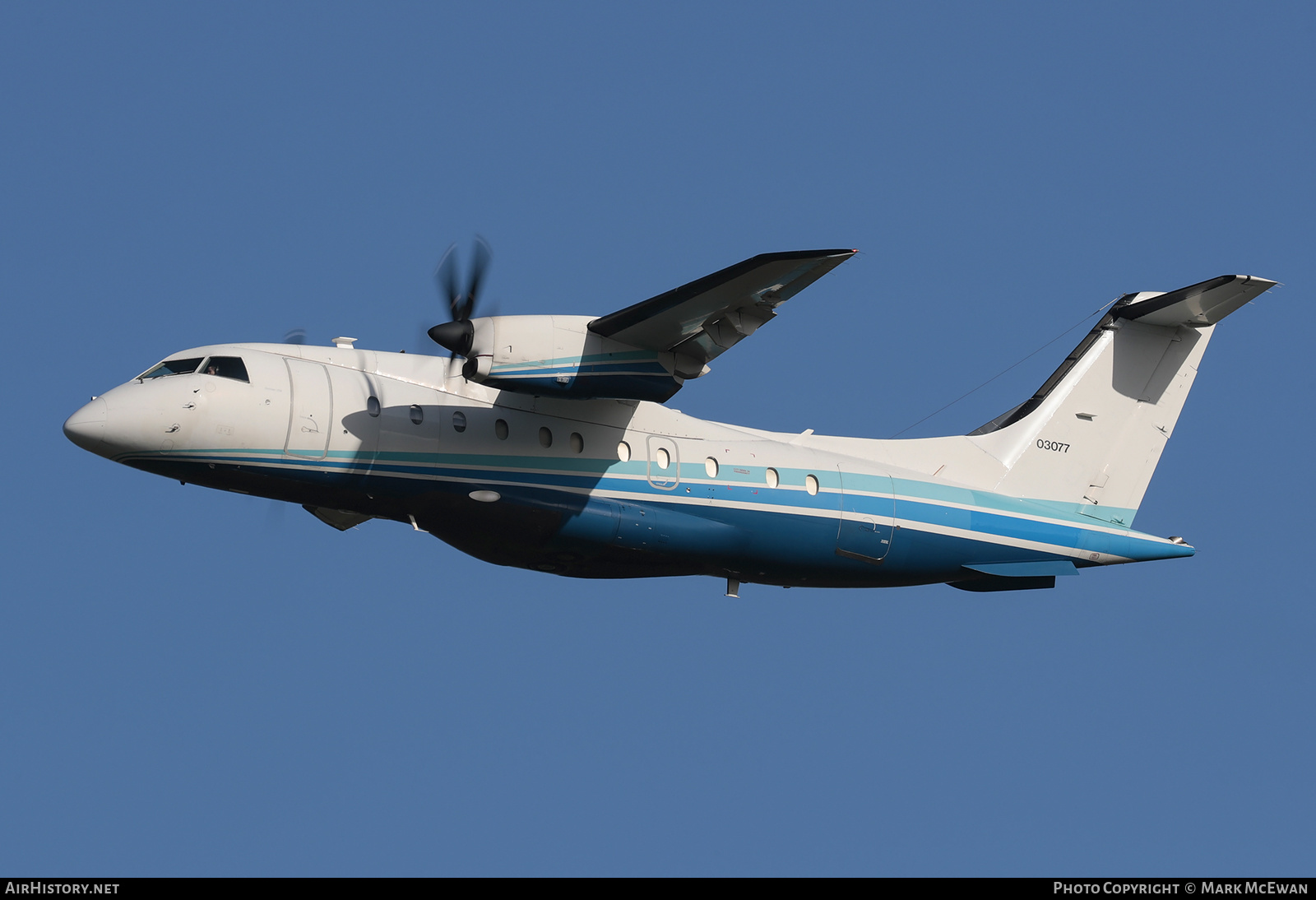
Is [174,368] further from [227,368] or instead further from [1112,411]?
[1112,411]

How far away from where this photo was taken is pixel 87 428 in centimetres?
1458

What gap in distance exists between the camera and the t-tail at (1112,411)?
20.2 meters

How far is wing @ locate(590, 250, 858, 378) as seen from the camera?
14.7 m

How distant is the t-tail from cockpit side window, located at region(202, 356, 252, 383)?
10.2m

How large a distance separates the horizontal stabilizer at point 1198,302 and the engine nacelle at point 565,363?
8017 millimetres

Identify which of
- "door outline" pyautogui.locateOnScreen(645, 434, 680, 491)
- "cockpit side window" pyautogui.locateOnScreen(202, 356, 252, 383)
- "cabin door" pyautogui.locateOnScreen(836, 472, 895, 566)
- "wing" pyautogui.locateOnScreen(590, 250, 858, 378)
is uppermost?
"wing" pyautogui.locateOnScreen(590, 250, 858, 378)

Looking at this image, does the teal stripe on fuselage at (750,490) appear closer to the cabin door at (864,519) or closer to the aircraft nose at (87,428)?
the cabin door at (864,519)

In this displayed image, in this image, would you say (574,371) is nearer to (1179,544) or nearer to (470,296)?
(470,296)

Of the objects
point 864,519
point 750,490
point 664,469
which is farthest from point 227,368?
point 864,519

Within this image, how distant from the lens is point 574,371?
15.5 meters

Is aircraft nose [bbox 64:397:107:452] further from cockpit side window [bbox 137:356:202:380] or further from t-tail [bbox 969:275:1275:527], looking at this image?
t-tail [bbox 969:275:1275:527]

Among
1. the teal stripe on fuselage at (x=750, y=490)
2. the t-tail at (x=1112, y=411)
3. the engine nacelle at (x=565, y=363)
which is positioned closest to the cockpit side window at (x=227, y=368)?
the teal stripe on fuselage at (x=750, y=490)

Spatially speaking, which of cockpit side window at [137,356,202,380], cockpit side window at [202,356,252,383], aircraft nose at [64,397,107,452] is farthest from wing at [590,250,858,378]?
aircraft nose at [64,397,107,452]

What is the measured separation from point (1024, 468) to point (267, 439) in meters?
10.4
